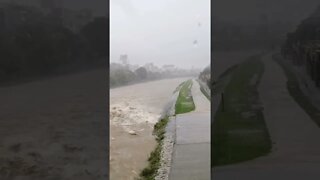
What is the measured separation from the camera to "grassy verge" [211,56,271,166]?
121 inches

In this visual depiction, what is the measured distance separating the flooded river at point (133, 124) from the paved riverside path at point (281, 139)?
1.46m

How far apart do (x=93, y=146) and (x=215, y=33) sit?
1234mm

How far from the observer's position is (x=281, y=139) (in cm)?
312

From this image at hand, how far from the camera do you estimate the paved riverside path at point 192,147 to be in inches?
162

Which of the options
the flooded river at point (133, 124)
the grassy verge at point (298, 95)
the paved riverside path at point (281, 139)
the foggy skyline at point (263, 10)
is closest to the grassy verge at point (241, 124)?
the paved riverside path at point (281, 139)

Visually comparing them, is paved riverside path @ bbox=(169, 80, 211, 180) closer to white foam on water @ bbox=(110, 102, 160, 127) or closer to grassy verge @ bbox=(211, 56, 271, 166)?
white foam on water @ bbox=(110, 102, 160, 127)

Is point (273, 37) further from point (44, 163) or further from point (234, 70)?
point (44, 163)

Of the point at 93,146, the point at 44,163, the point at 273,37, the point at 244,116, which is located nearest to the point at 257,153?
the point at 244,116

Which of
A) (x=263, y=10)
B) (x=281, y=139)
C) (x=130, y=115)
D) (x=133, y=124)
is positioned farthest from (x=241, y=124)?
(x=130, y=115)

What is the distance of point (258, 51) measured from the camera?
304 centimetres

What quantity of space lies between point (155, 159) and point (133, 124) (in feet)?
5.71

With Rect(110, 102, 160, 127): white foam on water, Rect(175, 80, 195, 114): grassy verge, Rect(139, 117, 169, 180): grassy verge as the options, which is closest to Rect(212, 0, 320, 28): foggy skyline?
Rect(139, 117, 169, 180): grassy verge

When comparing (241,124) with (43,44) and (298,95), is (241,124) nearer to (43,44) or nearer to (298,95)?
(298,95)

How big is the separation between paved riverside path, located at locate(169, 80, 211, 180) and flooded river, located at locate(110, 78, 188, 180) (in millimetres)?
405
